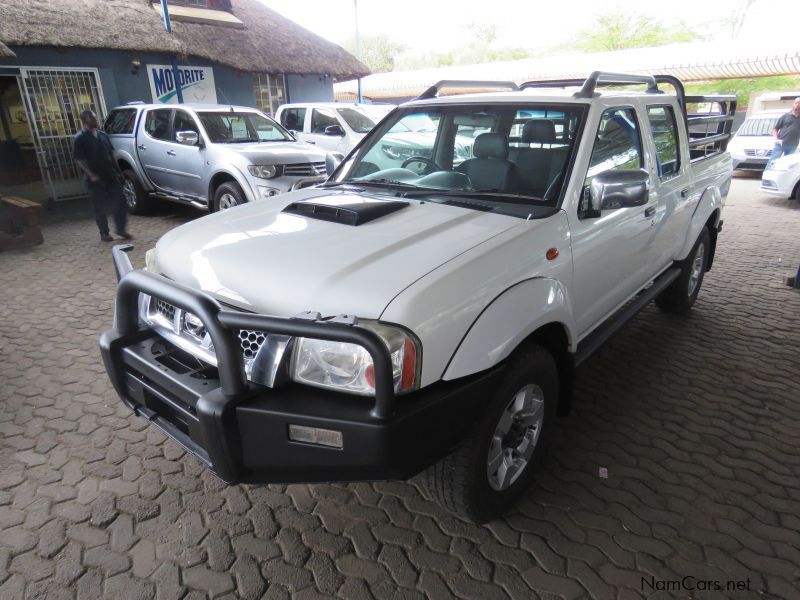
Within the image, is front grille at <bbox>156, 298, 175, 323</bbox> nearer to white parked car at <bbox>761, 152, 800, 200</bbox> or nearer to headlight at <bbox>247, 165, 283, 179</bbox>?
headlight at <bbox>247, 165, 283, 179</bbox>

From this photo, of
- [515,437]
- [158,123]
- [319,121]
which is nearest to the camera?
[515,437]

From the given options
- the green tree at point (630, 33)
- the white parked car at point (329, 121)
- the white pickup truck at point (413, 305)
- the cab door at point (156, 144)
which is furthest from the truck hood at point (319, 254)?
the green tree at point (630, 33)

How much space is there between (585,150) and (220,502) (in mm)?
2560

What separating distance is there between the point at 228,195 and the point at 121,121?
3682mm

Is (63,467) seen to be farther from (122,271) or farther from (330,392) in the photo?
(330,392)

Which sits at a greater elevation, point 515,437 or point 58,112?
point 58,112

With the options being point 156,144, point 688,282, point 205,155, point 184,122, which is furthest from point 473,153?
point 156,144

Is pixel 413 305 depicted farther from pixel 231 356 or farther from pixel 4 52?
pixel 4 52

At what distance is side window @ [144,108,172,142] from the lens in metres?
8.53

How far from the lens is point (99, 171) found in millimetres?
7043

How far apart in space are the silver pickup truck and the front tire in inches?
214

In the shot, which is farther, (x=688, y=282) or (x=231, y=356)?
(x=688, y=282)

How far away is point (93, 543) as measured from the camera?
239cm

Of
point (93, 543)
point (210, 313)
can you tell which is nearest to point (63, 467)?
point (93, 543)
